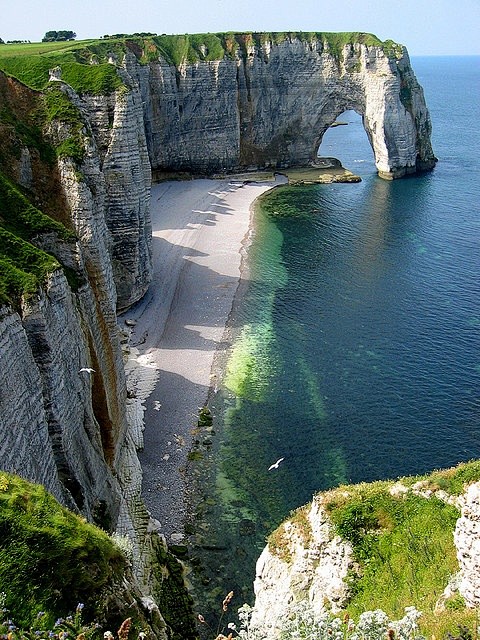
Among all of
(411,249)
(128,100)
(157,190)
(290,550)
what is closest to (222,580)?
(290,550)

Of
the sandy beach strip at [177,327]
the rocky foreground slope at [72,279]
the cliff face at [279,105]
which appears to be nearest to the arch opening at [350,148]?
the cliff face at [279,105]

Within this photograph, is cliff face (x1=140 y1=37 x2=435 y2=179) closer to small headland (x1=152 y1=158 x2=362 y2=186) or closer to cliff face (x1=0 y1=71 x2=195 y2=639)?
small headland (x1=152 y1=158 x2=362 y2=186)

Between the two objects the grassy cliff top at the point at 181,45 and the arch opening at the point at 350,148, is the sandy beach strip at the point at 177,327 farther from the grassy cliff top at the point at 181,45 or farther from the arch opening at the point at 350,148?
the arch opening at the point at 350,148

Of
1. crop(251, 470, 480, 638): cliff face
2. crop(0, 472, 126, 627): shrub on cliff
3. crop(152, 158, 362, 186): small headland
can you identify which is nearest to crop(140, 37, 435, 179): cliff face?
crop(152, 158, 362, 186): small headland

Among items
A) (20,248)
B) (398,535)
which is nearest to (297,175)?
(20,248)

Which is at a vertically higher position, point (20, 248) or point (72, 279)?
point (20, 248)

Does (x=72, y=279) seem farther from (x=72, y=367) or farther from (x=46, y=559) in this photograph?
(x=46, y=559)
